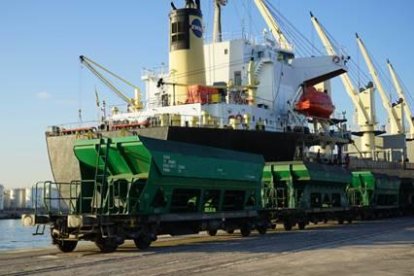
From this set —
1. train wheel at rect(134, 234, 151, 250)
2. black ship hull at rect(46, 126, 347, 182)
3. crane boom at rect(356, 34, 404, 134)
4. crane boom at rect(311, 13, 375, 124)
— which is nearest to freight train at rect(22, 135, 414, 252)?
train wheel at rect(134, 234, 151, 250)

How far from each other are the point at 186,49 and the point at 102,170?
71.8 ft

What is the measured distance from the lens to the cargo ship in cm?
3228

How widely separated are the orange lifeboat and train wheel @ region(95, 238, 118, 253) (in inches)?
1072

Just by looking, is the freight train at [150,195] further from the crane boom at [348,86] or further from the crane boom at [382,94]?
the crane boom at [382,94]

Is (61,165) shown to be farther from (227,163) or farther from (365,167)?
(365,167)

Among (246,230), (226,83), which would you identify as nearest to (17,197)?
(226,83)

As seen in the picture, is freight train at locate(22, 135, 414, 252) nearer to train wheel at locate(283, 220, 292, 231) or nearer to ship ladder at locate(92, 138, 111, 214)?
ship ladder at locate(92, 138, 111, 214)

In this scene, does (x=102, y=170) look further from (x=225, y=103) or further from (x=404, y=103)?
(x=404, y=103)

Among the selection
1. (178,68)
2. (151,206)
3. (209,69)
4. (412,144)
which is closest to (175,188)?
(151,206)

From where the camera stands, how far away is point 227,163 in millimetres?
19688

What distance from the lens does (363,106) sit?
80.8 meters

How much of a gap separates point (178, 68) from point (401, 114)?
6773cm

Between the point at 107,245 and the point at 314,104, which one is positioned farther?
the point at 314,104

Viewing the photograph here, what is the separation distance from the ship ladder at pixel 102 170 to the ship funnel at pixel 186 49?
20.6 metres
